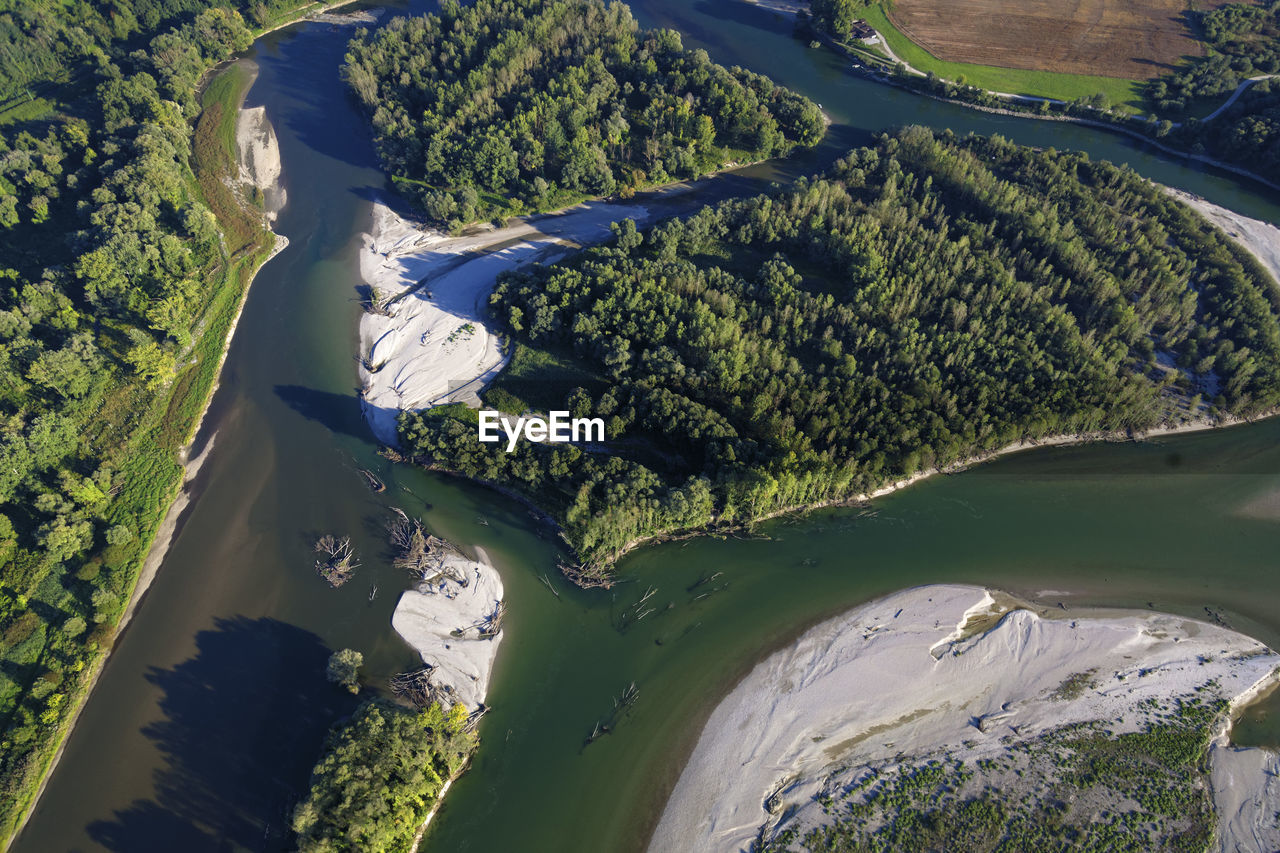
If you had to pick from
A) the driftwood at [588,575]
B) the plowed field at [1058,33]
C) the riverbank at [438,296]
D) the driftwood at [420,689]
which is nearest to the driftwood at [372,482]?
the riverbank at [438,296]

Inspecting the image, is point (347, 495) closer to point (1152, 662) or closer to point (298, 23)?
point (1152, 662)

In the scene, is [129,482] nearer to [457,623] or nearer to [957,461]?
[457,623]

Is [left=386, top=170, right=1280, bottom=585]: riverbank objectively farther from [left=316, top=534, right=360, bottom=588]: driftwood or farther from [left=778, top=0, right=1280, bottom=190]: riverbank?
[left=778, top=0, right=1280, bottom=190]: riverbank

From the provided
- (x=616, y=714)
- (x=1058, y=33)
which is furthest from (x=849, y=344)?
(x=1058, y=33)

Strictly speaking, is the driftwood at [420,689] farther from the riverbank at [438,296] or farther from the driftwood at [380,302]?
the driftwood at [380,302]

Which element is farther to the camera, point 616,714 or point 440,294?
point 440,294

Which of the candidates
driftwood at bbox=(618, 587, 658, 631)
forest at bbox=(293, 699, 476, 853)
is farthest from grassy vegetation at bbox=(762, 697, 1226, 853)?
forest at bbox=(293, 699, 476, 853)
